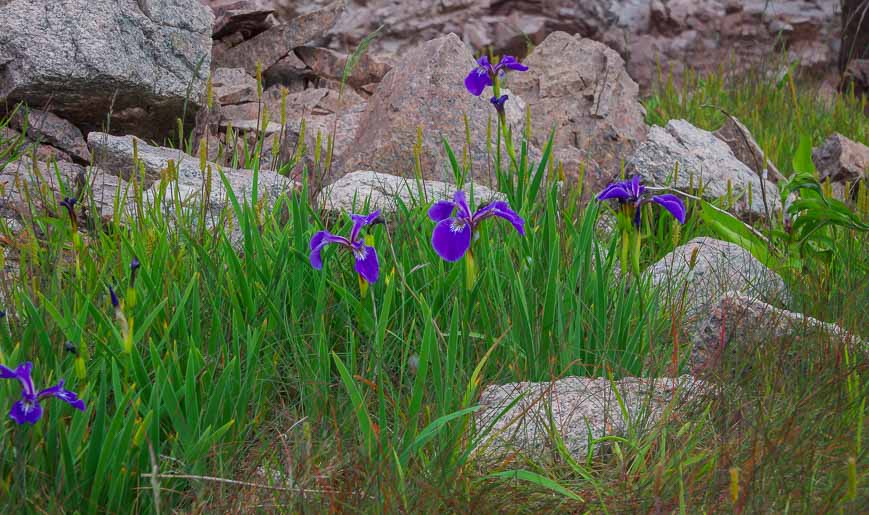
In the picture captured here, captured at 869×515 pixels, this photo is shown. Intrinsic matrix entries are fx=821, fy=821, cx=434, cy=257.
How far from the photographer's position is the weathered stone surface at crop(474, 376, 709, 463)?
→ 1.80 meters

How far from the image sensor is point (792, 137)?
17.5 feet

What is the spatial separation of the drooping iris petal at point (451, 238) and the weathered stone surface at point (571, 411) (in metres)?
0.34

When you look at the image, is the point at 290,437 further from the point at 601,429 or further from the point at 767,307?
the point at 767,307

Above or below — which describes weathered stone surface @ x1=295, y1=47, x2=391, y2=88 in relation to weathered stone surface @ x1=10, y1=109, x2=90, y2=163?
above

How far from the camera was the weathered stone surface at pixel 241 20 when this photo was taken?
545 cm

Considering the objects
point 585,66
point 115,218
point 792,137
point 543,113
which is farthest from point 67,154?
point 792,137

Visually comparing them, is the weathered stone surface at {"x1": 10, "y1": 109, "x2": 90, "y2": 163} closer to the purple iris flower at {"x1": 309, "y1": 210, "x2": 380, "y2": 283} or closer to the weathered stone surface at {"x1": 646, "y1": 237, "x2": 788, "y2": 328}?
the purple iris flower at {"x1": 309, "y1": 210, "x2": 380, "y2": 283}

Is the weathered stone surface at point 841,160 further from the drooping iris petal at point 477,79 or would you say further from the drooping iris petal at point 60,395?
the drooping iris petal at point 60,395

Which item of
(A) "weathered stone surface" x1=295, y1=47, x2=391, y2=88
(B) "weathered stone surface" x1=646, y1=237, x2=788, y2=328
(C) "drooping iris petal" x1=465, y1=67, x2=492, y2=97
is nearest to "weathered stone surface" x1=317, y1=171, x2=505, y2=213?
(C) "drooping iris petal" x1=465, y1=67, x2=492, y2=97

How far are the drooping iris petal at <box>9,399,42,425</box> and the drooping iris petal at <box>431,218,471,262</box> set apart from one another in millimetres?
879

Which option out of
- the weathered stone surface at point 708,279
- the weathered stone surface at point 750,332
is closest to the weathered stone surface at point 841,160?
the weathered stone surface at point 708,279

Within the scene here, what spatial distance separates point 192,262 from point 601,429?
1213 mm

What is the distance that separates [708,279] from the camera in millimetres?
2857

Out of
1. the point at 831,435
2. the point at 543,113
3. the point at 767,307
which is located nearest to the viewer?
the point at 831,435
